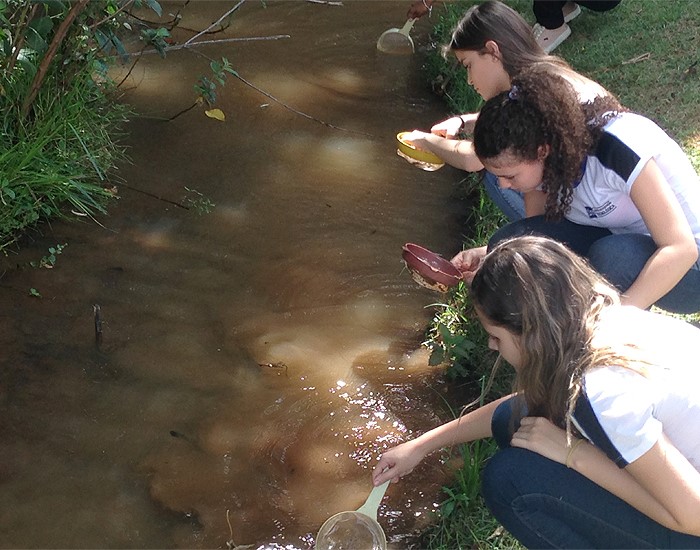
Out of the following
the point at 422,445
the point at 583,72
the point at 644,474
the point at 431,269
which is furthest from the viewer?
the point at 583,72

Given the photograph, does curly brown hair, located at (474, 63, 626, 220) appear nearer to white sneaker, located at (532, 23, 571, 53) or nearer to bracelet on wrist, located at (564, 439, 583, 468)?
bracelet on wrist, located at (564, 439, 583, 468)

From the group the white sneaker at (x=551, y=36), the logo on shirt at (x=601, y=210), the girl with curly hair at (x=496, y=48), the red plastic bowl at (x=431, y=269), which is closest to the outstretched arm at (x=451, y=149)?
the girl with curly hair at (x=496, y=48)

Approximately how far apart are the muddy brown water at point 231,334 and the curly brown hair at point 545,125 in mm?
820

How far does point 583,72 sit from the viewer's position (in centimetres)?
386

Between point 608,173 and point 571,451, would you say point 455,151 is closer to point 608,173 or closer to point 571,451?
point 608,173

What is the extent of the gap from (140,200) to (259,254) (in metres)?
0.54

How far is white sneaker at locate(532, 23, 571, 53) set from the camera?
4051 millimetres

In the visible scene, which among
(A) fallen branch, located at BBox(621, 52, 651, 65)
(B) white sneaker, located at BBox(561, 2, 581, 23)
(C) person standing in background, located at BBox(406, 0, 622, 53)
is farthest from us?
(B) white sneaker, located at BBox(561, 2, 581, 23)

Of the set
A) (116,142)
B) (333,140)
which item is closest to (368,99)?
(333,140)

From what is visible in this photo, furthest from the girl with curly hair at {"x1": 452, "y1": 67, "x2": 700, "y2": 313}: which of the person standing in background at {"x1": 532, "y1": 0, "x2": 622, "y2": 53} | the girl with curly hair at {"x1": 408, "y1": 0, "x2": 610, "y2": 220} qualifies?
the person standing in background at {"x1": 532, "y1": 0, "x2": 622, "y2": 53}

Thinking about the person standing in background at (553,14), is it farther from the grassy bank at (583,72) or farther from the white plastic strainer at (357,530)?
the white plastic strainer at (357,530)

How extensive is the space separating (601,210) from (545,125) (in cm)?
35

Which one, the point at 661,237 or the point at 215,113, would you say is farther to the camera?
the point at 215,113

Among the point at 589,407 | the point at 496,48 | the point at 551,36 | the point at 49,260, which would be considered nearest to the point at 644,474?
the point at 589,407
